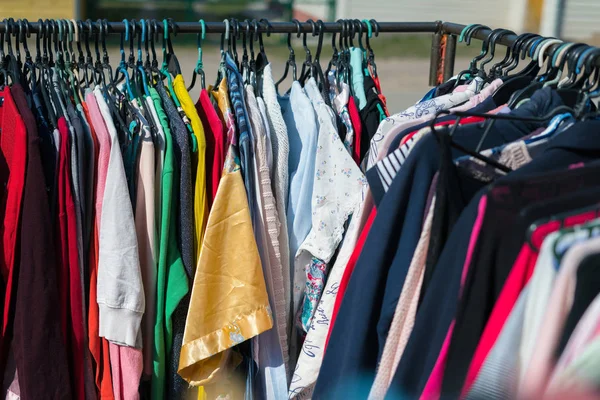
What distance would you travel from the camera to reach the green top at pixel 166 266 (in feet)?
4.55

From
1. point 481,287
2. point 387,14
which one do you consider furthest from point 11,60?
point 387,14

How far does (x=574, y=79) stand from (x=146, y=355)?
107cm

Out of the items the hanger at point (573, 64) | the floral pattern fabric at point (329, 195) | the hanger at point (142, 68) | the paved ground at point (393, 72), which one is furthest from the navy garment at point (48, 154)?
the paved ground at point (393, 72)

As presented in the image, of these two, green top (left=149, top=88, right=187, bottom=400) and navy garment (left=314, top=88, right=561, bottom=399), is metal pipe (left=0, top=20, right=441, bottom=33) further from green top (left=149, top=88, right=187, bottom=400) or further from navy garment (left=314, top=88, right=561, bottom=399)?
navy garment (left=314, top=88, right=561, bottom=399)

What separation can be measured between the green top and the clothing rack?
19 centimetres

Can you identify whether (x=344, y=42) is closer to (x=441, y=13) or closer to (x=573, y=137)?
(x=573, y=137)

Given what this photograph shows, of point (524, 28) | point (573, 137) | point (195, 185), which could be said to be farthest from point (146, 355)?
point (524, 28)

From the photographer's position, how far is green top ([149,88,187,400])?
4.55 ft

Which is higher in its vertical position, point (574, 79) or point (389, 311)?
point (574, 79)

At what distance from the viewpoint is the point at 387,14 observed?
12.0 meters

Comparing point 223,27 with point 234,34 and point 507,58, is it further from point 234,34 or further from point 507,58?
point 507,58

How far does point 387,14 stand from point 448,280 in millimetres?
11765

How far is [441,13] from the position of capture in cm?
1205

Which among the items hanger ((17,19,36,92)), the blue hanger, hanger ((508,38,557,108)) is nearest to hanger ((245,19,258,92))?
hanger ((17,19,36,92))
